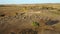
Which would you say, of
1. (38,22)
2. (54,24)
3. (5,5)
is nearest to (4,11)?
(5,5)

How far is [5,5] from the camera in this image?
3.45 ft

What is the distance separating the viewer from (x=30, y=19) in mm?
944

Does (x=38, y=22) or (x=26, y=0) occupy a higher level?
(x=26, y=0)

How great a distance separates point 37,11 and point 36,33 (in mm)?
209

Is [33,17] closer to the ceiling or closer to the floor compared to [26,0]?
closer to the floor

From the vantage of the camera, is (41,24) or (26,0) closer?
(41,24)

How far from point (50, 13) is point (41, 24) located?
0.45 feet

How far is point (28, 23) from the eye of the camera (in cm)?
92

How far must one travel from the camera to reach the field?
0.90 metres

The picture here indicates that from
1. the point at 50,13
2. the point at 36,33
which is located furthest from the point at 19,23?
the point at 50,13

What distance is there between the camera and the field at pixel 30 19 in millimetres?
895

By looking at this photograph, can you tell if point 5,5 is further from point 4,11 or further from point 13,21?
point 13,21

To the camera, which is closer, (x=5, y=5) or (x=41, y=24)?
(x=41, y=24)

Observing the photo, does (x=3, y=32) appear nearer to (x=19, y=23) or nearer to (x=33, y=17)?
(x=19, y=23)
